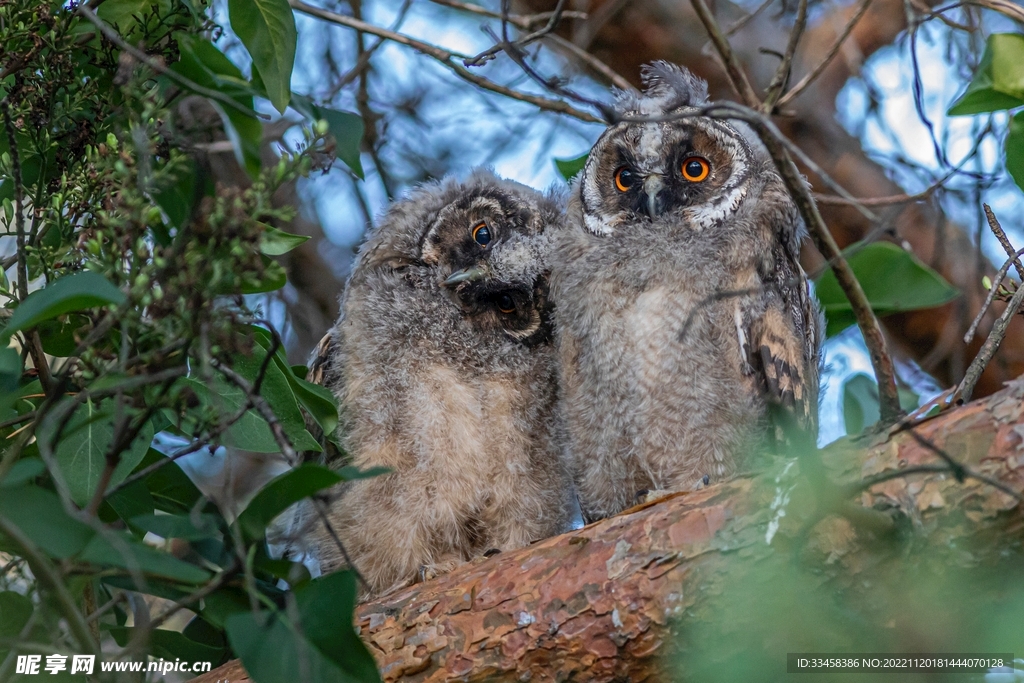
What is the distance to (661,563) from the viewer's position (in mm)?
1829

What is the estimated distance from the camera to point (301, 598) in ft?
4.55

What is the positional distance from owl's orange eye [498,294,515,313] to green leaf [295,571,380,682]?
156 centimetres

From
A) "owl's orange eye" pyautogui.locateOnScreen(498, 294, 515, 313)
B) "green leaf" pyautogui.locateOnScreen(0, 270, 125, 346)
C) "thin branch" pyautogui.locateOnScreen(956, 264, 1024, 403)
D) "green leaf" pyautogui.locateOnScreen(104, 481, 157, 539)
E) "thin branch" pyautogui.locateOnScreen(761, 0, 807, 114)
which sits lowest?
"thin branch" pyautogui.locateOnScreen(956, 264, 1024, 403)

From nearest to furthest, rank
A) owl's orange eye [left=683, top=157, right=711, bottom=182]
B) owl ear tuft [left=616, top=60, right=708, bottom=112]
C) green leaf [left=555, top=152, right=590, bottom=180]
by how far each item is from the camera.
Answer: owl's orange eye [left=683, top=157, right=711, bottom=182] → owl ear tuft [left=616, top=60, right=708, bottom=112] → green leaf [left=555, top=152, right=590, bottom=180]

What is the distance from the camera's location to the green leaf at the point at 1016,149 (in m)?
2.09

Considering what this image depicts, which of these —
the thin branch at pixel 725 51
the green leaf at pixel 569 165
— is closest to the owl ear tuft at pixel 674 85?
the thin branch at pixel 725 51

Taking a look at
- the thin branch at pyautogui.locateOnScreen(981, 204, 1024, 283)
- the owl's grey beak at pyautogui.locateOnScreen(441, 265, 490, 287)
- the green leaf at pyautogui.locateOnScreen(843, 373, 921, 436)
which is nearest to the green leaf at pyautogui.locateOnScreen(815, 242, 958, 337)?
the green leaf at pyautogui.locateOnScreen(843, 373, 921, 436)

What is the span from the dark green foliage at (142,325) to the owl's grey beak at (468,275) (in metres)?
0.69

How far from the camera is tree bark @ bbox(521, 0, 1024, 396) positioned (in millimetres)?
4020

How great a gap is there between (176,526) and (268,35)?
98 cm

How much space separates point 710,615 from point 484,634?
1.64ft

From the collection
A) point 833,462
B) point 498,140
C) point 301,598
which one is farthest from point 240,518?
point 498,140

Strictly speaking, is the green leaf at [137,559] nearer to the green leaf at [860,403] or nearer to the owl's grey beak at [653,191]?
the owl's grey beak at [653,191]

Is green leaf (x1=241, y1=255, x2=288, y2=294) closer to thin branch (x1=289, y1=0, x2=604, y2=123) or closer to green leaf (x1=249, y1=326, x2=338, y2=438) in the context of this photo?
green leaf (x1=249, y1=326, x2=338, y2=438)
